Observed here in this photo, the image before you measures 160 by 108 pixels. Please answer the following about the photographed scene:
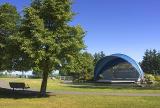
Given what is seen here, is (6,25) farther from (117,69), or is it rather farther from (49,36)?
(117,69)

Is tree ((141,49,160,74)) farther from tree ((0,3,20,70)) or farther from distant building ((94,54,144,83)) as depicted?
tree ((0,3,20,70))

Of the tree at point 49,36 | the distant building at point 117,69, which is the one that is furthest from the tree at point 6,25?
the distant building at point 117,69

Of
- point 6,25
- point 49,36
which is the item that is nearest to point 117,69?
point 6,25

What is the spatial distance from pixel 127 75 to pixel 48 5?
61.6 metres

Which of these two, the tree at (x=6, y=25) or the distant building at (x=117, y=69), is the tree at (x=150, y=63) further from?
the tree at (x=6, y=25)

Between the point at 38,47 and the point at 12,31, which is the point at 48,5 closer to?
the point at 38,47

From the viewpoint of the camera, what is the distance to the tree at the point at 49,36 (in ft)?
92.7

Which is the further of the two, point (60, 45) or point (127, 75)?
point (127, 75)

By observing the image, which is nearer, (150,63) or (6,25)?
(6,25)

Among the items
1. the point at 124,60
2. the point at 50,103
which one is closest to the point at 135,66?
the point at 124,60

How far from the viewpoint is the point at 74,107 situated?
22.2m

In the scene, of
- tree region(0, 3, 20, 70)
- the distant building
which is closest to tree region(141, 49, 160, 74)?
the distant building

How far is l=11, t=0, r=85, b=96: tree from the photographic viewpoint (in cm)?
2825

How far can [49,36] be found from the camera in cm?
2862
